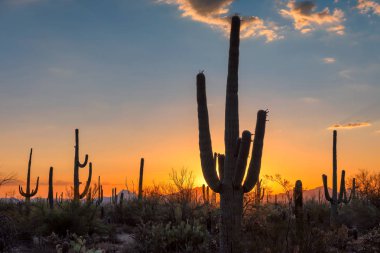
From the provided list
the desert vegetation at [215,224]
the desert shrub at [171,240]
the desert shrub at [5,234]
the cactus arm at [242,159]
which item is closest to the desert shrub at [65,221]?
the desert vegetation at [215,224]

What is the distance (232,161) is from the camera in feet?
35.2

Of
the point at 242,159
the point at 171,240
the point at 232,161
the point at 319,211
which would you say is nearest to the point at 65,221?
the point at 171,240

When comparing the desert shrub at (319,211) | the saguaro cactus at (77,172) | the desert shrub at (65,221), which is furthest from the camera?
the saguaro cactus at (77,172)

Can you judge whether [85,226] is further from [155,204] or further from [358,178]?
[358,178]

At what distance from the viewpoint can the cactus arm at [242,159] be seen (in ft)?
33.6

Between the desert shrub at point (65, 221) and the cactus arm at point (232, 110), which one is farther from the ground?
the cactus arm at point (232, 110)

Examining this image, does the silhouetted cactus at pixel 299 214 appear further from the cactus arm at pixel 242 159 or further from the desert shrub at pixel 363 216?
the desert shrub at pixel 363 216

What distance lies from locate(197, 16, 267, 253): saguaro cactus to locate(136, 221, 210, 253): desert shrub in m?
1.70

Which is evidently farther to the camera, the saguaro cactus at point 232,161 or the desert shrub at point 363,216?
the desert shrub at point 363,216

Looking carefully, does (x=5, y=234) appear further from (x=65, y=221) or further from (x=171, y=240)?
(x=65, y=221)

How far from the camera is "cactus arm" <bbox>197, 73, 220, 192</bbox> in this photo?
1067cm

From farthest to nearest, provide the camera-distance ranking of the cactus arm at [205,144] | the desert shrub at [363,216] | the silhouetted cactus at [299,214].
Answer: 1. the desert shrub at [363,216]
2. the cactus arm at [205,144]
3. the silhouetted cactus at [299,214]

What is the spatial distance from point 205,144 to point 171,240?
3.08 m

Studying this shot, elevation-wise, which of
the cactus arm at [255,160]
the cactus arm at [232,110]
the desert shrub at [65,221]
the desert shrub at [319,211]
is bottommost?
the desert shrub at [319,211]
